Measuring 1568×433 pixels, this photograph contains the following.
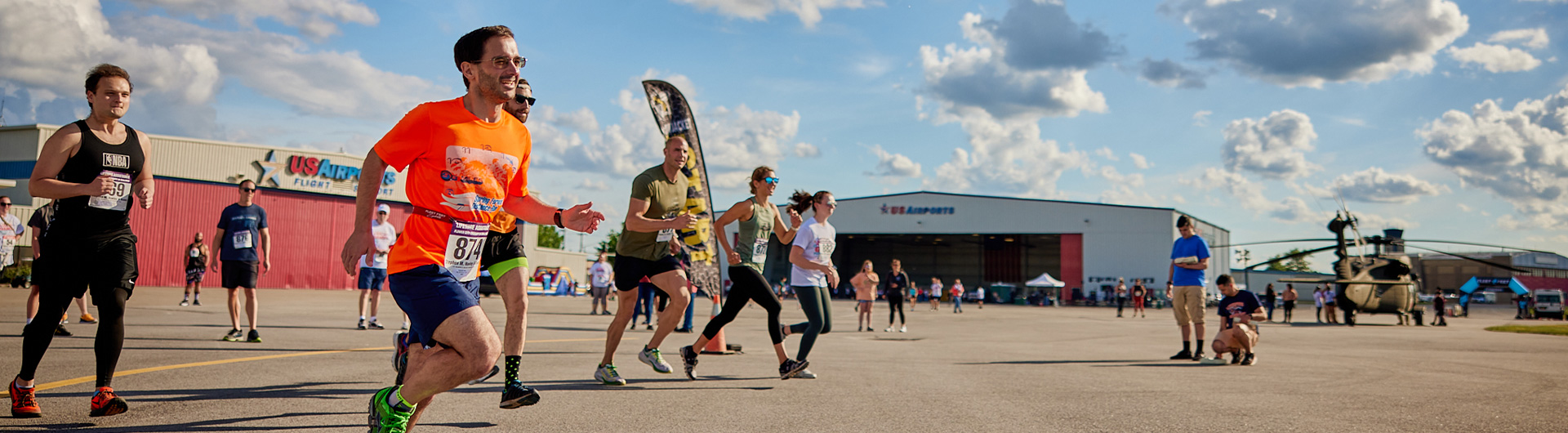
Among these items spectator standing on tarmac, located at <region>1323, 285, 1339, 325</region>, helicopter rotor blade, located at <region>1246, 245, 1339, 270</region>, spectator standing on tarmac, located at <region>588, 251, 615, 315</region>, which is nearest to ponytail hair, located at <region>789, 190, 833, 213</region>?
spectator standing on tarmac, located at <region>588, 251, 615, 315</region>

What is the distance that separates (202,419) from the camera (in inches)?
149

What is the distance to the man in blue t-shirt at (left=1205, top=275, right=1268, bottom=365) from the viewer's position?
852 cm

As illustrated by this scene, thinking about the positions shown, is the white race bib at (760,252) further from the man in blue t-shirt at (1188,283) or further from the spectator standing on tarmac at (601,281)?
the spectator standing on tarmac at (601,281)

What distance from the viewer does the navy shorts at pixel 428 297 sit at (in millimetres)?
2660

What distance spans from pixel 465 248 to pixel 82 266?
2334 mm

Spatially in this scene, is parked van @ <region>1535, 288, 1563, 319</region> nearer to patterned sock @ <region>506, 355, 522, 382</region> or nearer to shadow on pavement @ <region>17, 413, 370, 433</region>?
patterned sock @ <region>506, 355, 522, 382</region>

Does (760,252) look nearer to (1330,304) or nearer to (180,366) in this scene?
(180,366)

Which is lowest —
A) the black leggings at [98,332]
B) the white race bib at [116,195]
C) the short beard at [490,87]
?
the black leggings at [98,332]

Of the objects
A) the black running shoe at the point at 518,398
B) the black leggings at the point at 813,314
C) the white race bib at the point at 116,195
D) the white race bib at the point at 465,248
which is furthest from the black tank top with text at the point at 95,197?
the black leggings at the point at 813,314

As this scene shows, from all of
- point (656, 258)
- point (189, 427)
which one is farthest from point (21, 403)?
point (656, 258)

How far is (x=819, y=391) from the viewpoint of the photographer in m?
5.52

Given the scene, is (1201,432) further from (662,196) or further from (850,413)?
(662,196)

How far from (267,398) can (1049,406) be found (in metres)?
4.28

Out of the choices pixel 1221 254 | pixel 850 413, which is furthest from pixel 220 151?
pixel 1221 254
